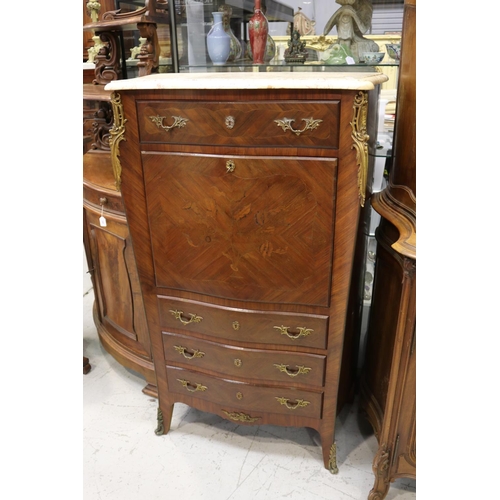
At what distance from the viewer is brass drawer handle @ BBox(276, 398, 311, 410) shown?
5.41 ft

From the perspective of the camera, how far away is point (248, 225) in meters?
1.43

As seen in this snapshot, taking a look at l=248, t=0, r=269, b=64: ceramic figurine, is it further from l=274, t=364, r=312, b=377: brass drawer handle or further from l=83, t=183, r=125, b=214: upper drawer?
l=274, t=364, r=312, b=377: brass drawer handle

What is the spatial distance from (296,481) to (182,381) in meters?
0.56

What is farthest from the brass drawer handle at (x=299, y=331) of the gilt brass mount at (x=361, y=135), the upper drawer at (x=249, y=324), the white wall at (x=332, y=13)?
the white wall at (x=332, y=13)

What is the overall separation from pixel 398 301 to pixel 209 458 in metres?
0.95

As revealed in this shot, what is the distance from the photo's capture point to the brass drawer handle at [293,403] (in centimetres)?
165

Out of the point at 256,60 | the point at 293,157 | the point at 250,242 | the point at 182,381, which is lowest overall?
the point at 182,381

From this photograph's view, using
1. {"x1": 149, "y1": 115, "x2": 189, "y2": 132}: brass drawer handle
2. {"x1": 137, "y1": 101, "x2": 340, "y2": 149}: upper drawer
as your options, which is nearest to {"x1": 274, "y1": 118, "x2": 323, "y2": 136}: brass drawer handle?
{"x1": 137, "y1": 101, "x2": 340, "y2": 149}: upper drawer

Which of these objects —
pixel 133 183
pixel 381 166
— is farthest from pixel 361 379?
pixel 133 183

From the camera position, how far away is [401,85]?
150 centimetres

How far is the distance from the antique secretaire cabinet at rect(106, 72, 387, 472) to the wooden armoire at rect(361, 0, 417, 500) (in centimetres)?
18

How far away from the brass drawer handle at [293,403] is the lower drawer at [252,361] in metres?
0.07

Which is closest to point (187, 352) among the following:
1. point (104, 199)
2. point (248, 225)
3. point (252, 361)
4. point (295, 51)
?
point (252, 361)

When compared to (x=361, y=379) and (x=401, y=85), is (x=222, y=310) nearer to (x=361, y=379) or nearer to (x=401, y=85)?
(x=361, y=379)
